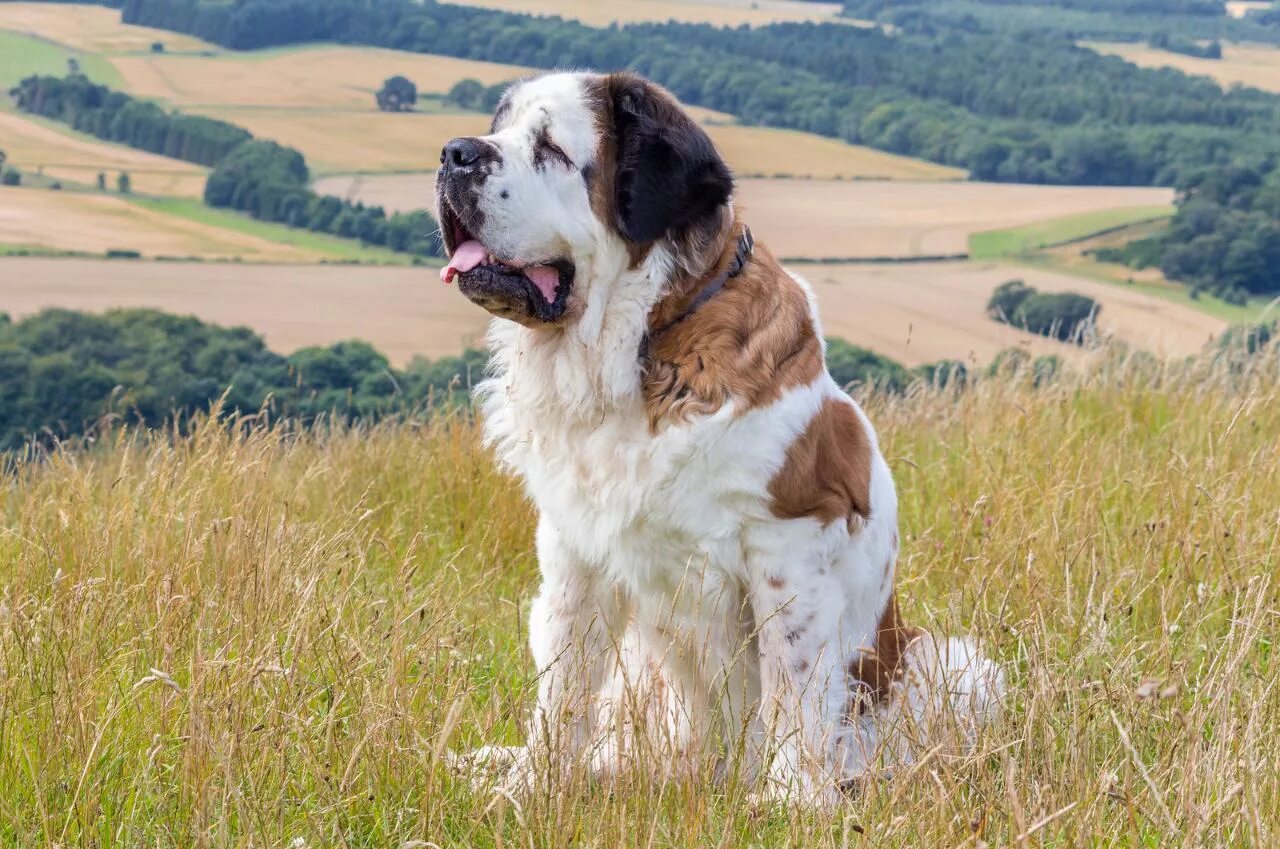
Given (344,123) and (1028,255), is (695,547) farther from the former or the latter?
(344,123)

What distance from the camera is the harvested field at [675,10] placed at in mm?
41094

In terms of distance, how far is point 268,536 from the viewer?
3.99 m

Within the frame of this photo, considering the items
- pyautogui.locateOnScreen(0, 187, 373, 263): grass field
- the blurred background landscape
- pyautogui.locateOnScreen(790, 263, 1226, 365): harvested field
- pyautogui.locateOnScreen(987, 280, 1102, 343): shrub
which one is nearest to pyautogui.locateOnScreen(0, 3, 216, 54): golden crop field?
the blurred background landscape

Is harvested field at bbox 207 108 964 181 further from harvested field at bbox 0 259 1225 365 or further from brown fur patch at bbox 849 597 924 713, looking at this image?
brown fur patch at bbox 849 597 924 713

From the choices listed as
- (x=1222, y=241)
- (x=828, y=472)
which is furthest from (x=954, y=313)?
(x=1222, y=241)

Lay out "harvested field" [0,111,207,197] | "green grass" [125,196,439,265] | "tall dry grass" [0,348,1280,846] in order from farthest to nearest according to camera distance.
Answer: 1. "harvested field" [0,111,207,197]
2. "green grass" [125,196,439,265]
3. "tall dry grass" [0,348,1280,846]

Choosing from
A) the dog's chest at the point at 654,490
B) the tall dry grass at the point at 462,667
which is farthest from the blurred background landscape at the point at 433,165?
the dog's chest at the point at 654,490

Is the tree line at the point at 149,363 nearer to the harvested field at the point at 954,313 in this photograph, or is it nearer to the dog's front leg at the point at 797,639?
the harvested field at the point at 954,313

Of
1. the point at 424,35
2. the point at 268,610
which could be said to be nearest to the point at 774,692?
the point at 268,610

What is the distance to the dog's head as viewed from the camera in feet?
11.3

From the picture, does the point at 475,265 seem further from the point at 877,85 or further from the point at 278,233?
the point at 877,85

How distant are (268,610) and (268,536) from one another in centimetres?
44

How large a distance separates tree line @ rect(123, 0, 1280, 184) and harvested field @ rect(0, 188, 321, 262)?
838 cm

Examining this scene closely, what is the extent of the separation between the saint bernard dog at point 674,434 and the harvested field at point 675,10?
37294 mm
